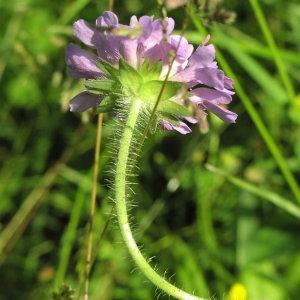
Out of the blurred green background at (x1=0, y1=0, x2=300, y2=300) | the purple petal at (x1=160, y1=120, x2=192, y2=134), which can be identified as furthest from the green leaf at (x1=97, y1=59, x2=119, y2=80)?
the blurred green background at (x1=0, y1=0, x2=300, y2=300)

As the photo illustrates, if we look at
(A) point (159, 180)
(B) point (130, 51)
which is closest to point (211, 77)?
(B) point (130, 51)

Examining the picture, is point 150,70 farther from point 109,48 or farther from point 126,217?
point 126,217

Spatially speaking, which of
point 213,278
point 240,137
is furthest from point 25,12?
point 213,278

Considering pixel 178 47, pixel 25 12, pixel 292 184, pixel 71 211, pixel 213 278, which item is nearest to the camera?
pixel 178 47

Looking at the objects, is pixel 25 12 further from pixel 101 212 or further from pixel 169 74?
pixel 169 74

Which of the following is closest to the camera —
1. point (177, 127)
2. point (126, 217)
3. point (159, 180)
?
point (126, 217)

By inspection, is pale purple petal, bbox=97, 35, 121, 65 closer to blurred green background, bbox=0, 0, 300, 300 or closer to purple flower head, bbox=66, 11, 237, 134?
purple flower head, bbox=66, 11, 237, 134
